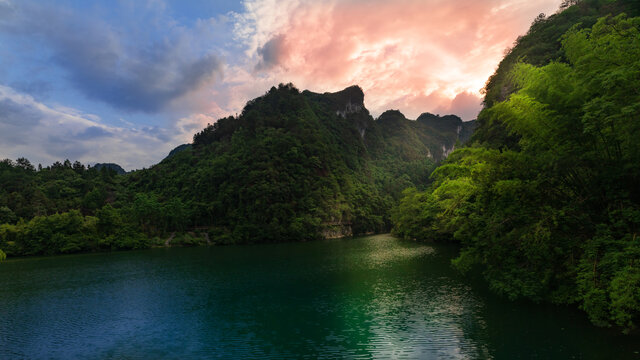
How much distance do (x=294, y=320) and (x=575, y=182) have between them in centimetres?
1695

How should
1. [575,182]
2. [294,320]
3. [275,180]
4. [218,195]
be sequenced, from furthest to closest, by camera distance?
[275,180] → [218,195] → [294,320] → [575,182]

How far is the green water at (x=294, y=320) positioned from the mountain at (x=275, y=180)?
52.3 metres

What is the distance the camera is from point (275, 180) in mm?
98375

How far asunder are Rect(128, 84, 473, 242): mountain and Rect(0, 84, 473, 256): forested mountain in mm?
363

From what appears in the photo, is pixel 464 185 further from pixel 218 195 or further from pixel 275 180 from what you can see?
pixel 218 195

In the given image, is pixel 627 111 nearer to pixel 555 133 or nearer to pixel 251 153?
pixel 555 133

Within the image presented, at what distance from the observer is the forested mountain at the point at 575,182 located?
42.8 ft

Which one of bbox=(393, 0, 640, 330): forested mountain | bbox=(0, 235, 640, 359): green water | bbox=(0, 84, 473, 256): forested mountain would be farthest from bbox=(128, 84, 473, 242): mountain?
bbox=(393, 0, 640, 330): forested mountain

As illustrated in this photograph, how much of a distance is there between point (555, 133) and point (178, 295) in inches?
1139

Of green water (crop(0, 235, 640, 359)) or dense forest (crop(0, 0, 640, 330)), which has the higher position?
dense forest (crop(0, 0, 640, 330))

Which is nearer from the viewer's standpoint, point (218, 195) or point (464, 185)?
point (464, 185)

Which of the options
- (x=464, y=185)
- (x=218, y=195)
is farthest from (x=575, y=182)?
(x=218, y=195)

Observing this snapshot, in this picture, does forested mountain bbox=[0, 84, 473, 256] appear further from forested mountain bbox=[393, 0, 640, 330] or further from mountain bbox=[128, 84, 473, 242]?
forested mountain bbox=[393, 0, 640, 330]

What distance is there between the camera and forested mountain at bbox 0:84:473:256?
7094 cm
